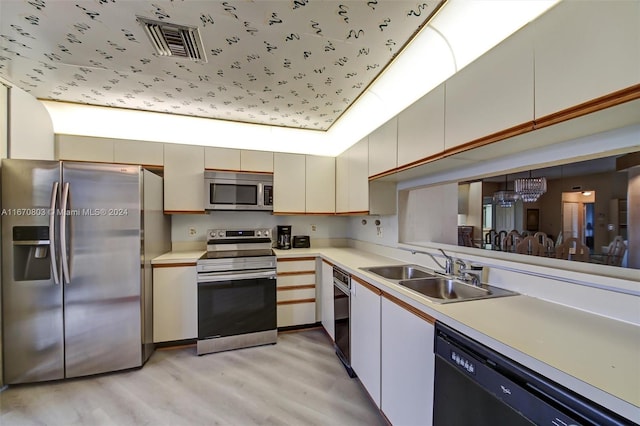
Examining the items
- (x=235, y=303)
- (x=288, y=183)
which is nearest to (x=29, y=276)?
(x=235, y=303)

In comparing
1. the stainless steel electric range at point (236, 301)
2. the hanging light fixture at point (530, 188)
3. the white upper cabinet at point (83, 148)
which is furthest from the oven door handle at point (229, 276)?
the hanging light fixture at point (530, 188)

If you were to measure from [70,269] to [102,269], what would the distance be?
0.21 m

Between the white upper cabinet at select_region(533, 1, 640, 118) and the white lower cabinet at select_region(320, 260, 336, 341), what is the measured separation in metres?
1.99

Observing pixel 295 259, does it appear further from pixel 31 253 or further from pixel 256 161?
pixel 31 253

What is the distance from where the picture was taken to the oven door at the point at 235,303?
2443mm

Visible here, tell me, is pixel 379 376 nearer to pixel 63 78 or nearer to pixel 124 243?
pixel 124 243

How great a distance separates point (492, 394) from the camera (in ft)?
2.80

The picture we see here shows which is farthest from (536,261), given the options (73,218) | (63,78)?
(63,78)

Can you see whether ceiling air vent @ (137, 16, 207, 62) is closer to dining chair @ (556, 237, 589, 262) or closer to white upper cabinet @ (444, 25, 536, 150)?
white upper cabinet @ (444, 25, 536, 150)

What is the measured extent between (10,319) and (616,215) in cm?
386

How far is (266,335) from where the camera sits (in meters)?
2.58

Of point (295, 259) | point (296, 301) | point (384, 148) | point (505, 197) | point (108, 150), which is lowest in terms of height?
point (296, 301)

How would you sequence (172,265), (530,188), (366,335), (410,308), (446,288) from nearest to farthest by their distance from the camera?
(410,308) < (530,188) < (446,288) < (366,335) < (172,265)

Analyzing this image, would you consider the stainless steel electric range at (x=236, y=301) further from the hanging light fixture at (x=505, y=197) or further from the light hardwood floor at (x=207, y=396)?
the hanging light fixture at (x=505, y=197)
